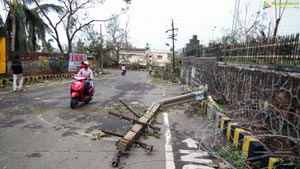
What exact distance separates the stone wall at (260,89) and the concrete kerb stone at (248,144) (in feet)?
3.14

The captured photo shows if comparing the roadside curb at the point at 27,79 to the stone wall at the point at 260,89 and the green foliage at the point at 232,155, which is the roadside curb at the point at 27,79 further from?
the green foliage at the point at 232,155

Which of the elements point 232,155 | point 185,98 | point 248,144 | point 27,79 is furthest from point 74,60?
point 248,144

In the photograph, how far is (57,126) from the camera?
18.7 feet

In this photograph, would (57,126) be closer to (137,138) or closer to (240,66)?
(137,138)

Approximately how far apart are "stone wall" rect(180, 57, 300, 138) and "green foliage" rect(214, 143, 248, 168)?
122cm

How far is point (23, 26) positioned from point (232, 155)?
17918mm

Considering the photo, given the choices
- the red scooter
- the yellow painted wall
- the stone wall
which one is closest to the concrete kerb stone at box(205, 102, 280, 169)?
the stone wall

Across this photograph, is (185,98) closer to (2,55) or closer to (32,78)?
(2,55)

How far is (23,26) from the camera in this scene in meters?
17.1

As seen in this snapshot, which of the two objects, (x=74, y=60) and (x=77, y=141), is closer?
(x=77, y=141)

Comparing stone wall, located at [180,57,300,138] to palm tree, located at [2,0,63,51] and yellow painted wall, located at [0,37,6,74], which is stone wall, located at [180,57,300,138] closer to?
yellow painted wall, located at [0,37,6,74]

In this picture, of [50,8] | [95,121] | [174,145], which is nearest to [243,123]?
[174,145]

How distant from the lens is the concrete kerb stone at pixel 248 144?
3580mm

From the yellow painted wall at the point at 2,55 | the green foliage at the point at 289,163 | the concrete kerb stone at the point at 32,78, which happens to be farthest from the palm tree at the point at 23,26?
the green foliage at the point at 289,163
